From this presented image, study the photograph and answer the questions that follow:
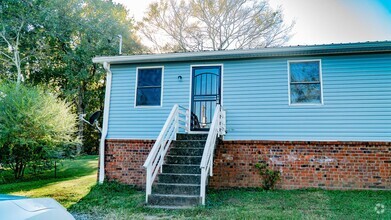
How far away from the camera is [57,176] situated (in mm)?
10312

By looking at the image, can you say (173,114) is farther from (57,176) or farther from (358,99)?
(57,176)

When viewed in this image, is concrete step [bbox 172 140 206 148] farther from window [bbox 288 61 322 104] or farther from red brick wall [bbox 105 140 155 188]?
window [bbox 288 61 322 104]

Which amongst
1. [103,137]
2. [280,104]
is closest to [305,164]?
[280,104]

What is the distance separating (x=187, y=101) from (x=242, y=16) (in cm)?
1132

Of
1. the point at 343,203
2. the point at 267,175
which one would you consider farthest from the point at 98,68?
the point at 343,203

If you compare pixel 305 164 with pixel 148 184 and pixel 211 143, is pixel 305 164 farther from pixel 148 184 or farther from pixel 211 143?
pixel 148 184

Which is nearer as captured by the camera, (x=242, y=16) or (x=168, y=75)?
(x=168, y=75)

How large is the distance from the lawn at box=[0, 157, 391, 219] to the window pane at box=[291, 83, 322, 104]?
2.36m

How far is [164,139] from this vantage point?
271 inches

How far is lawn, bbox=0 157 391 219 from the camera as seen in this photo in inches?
196

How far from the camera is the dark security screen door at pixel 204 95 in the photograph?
Answer: 8.10 meters

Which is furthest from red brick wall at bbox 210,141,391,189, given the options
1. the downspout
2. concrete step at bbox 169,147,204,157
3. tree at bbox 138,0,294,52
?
tree at bbox 138,0,294,52

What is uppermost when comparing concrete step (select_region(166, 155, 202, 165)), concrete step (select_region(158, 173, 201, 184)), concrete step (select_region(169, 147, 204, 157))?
concrete step (select_region(169, 147, 204, 157))

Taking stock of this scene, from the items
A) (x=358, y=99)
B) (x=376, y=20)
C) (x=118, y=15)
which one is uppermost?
(x=118, y=15)
